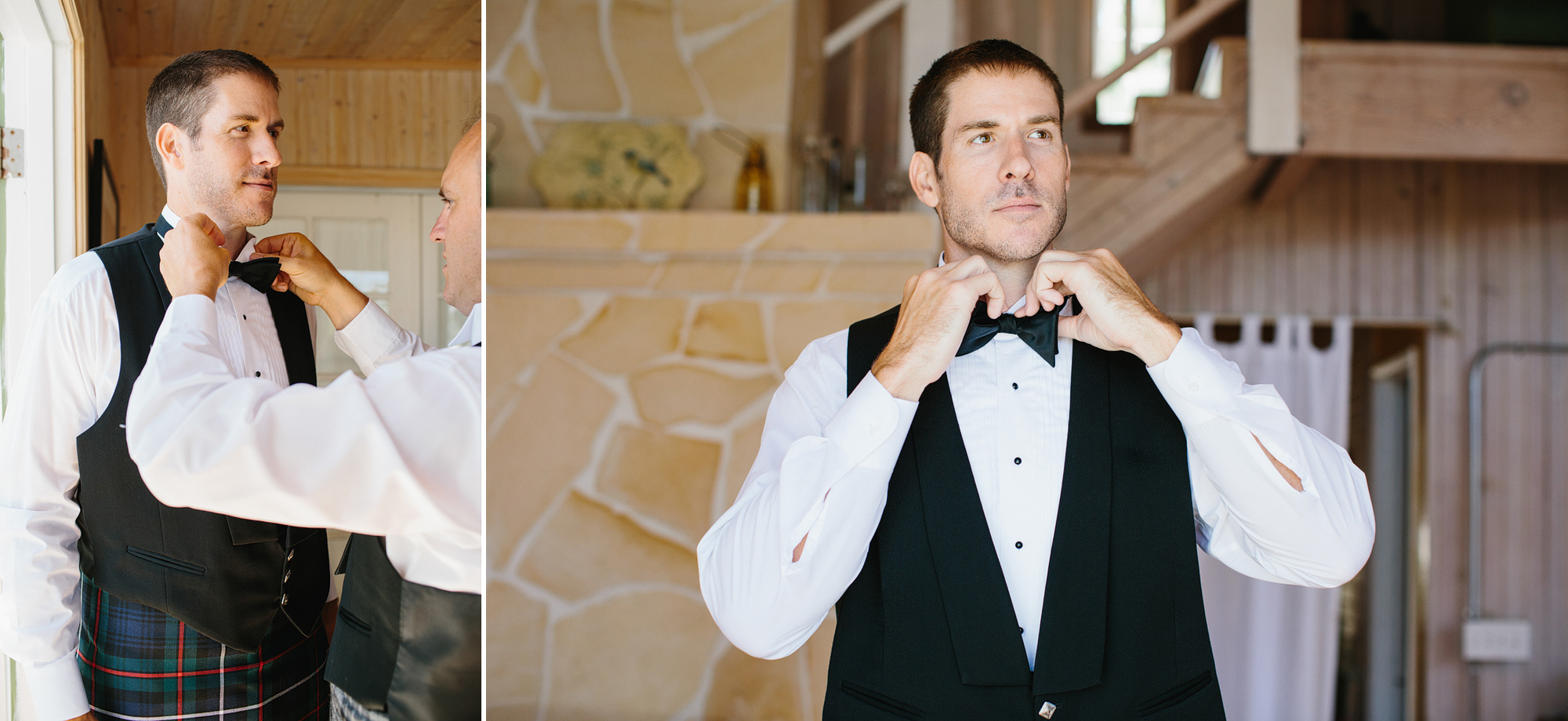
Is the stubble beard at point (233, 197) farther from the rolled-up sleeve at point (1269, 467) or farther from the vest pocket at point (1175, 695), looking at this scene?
the vest pocket at point (1175, 695)

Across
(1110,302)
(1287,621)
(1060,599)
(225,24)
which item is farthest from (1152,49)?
(225,24)

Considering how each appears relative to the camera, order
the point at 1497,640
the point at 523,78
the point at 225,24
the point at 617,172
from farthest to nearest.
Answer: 1. the point at 1497,640
2. the point at 523,78
3. the point at 617,172
4. the point at 225,24

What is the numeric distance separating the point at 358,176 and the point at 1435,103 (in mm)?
Answer: 3601

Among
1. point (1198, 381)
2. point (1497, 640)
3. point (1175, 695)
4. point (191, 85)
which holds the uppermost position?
point (191, 85)

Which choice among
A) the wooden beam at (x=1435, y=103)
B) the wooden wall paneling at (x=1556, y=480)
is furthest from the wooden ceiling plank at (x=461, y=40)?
the wooden wall paneling at (x=1556, y=480)

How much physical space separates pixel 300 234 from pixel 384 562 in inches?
12.4

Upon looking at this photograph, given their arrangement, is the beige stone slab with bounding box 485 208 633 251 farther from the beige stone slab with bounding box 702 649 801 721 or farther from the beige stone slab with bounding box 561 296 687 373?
the beige stone slab with bounding box 702 649 801 721

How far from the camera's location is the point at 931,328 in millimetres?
1250

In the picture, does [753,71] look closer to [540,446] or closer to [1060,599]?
[540,446]

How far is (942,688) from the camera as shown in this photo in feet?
4.16

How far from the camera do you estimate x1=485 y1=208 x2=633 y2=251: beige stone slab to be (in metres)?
3.35

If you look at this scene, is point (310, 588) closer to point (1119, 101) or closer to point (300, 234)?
point (300, 234)

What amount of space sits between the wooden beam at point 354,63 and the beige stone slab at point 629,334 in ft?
7.41

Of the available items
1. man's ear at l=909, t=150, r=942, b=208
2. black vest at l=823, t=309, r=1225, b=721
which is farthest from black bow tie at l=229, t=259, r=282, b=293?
man's ear at l=909, t=150, r=942, b=208
